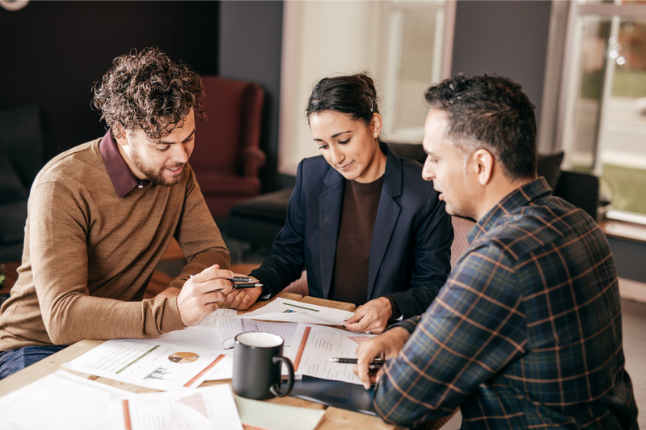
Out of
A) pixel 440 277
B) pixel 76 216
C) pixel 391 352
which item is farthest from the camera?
pixel 440 277

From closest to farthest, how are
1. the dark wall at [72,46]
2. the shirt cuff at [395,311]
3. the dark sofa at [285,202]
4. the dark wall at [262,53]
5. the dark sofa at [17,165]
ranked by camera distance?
1. the shirt cuff at [395,311]
2. the dark sofa at [285,202]
3. the dark sofa at [17,165]
4. the dark wall at [72,46]
5. the dark wall at [262,53]

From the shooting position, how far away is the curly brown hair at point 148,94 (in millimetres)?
1618

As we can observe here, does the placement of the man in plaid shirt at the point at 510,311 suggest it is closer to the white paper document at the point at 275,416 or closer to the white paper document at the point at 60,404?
the white paper document at the point at 275,416

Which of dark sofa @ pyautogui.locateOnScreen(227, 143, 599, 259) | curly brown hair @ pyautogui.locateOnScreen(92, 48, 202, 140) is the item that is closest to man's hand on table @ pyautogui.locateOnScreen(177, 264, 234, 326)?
curly brown hair @ pyautogui.locateOnScreen(92, 48, 202, 140)

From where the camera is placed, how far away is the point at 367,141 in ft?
6.21

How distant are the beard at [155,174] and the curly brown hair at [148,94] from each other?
0.09 meters

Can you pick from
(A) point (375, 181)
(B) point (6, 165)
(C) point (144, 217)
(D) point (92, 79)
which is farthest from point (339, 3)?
(C) point (144, 217)

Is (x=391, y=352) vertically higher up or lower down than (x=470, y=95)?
lower down

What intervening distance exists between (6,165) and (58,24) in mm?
1542

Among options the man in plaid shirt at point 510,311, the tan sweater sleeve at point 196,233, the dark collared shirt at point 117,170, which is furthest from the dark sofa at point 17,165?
the man in plaid shirt at point 510,311

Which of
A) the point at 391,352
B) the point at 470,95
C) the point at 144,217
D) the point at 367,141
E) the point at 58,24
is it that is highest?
the point at 58,24

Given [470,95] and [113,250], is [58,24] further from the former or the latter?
[470,95]

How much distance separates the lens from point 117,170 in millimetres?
1681

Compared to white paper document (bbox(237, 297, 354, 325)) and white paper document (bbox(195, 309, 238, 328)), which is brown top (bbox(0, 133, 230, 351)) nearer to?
white paper document (bbox(195, 309, 238, 328))
